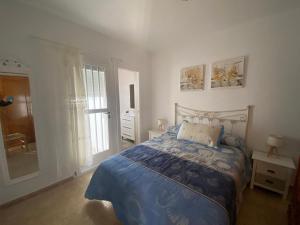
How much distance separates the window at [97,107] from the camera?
Result: 7.83ft

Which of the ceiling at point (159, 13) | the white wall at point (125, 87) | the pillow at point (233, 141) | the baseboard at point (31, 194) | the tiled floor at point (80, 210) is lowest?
the tiled floor at point (80, 210)

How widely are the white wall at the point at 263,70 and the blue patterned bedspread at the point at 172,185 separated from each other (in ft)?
2.29

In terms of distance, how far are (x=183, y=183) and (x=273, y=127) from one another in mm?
1837

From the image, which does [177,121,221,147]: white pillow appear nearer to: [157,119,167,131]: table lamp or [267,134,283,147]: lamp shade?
[267,134,283,147]: lamp shade

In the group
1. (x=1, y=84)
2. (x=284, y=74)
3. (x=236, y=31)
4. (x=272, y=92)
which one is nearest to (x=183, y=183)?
(x=272, y=92)

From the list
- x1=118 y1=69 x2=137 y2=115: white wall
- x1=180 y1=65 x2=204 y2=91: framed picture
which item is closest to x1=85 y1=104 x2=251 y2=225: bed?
x1=180 y1=65 x2=204 y2=91: framed picture

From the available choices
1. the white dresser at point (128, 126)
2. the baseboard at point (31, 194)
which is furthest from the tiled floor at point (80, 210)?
the white dresser at point (128, 126)

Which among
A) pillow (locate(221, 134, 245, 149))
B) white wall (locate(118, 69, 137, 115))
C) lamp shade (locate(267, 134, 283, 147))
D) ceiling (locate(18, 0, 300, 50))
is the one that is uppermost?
ceiling (locate(18, 0, 300, 50))

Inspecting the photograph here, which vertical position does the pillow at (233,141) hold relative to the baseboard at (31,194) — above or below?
above

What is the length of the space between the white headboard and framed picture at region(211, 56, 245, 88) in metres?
0.48

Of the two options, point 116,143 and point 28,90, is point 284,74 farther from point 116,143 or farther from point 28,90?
point 28,90

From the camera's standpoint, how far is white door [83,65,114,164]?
239 centimetres

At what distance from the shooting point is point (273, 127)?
2047 millimetres

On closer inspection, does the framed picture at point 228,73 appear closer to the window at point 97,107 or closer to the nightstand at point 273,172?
the nightstand at point 273,172
